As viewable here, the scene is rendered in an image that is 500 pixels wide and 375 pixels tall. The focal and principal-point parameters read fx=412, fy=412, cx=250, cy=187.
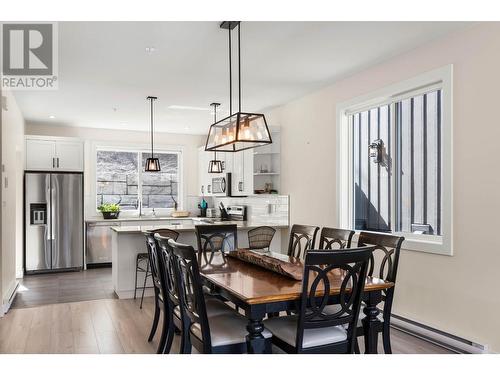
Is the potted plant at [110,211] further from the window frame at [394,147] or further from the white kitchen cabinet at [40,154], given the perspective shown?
the window frame at [394,147]

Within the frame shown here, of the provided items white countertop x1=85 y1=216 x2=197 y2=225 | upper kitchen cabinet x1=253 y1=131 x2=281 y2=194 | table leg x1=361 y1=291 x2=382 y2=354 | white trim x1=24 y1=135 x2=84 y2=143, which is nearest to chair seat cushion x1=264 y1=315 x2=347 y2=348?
table leg x1=361 y1=291 x2=382 y2=354

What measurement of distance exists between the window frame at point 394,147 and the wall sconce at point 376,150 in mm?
232

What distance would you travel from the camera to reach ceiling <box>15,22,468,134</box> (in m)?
3.21

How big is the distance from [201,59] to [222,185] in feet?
11.1

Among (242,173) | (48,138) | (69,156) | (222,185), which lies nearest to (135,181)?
(69,156)

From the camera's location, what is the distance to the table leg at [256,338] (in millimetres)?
2203

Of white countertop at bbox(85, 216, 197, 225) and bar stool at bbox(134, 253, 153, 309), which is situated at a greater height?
white countertop at bbox(85, 216, 197, 225)

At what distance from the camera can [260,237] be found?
4.92 m

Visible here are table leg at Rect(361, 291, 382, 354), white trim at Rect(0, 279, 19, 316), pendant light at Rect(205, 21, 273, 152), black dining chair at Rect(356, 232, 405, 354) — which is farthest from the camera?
white trim at Rect(0, 279, 19, 316)

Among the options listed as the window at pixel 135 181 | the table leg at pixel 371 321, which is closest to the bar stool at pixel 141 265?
the table leg at pixel 371 321

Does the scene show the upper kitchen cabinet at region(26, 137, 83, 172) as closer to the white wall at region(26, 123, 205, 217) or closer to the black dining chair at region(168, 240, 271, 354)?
the white wall at region(26, 123, 205, 217)

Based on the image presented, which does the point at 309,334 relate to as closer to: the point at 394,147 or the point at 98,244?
the point at 394,147

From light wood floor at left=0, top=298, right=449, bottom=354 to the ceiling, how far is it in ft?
8.20
